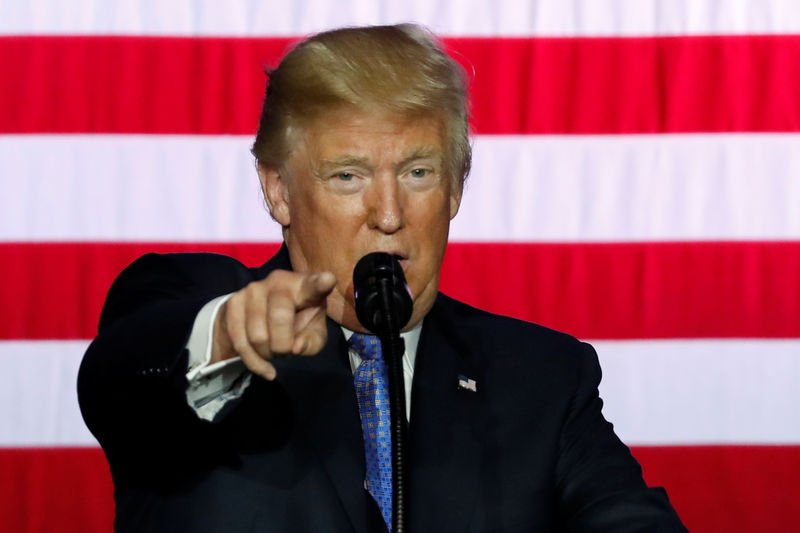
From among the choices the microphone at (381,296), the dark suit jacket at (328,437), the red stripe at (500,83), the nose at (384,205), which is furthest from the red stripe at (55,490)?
the microphone at (381,296)

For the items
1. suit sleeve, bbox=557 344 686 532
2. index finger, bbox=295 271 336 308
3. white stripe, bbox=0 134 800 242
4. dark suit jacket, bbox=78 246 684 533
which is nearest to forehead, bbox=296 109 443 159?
dark suit jacket, bbox=78 246 684 533

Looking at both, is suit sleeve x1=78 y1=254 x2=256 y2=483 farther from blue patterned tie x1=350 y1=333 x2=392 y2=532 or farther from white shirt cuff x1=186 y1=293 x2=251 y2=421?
blue patterned tie x1=350 y1=333 x2=392 y2=532

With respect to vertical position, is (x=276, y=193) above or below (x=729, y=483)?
above

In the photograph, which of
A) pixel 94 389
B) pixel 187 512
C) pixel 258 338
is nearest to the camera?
pixel 258 338

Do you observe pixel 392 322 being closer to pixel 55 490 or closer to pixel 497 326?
pixel 497 326

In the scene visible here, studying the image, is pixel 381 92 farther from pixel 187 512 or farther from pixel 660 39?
pixel 660 39

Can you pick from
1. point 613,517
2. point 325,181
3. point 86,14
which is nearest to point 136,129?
point 86,14

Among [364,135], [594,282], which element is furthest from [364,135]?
[594,282]

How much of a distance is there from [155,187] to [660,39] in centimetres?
106

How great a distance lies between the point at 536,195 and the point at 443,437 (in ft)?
2.63

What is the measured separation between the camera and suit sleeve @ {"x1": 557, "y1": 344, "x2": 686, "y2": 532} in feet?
3.98

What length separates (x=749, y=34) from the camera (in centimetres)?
192

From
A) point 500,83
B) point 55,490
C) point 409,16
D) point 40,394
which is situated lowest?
point 55,490

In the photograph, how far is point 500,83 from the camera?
1.92 metres
